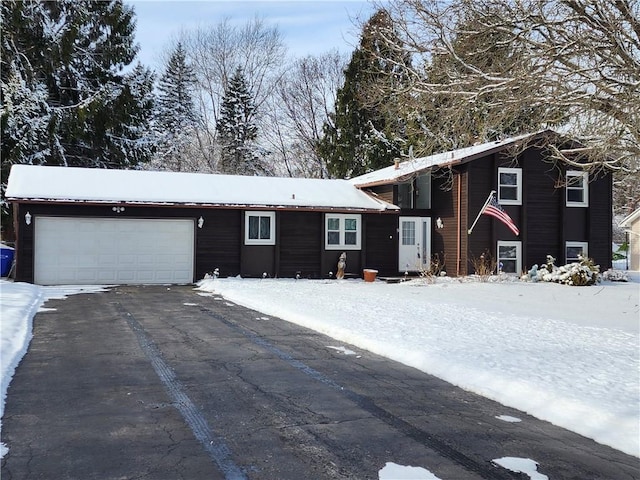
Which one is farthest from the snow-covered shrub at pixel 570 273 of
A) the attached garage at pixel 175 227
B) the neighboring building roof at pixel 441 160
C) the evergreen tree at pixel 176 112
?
the evergreen tree at pixel 176 112

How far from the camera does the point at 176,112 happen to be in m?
43.8

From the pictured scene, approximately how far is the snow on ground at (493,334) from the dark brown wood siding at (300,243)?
2.58m

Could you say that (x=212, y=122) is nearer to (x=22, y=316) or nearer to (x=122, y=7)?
(x=122, y=7)

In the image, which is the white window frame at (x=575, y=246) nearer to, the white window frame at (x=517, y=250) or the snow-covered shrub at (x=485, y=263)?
the white window frame at (x=517, y=250)

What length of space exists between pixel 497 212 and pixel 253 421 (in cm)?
1642

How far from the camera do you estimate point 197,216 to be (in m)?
19.6

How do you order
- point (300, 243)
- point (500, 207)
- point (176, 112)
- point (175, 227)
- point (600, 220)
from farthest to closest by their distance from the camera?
point (176, 112), point (600, 220), point (300, 243), point (500, 207), point (175, 227)

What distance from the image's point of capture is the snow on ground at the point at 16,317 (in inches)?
265

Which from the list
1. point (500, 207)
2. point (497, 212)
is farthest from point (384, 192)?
point (497, 212)

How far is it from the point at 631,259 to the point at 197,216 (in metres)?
26.3

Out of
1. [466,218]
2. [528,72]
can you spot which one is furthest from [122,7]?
[528,72]

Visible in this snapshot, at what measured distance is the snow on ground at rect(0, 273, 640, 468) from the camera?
5.68 m

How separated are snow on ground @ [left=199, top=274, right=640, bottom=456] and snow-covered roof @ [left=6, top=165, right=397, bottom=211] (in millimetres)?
3524

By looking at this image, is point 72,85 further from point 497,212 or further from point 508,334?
point 508,334
